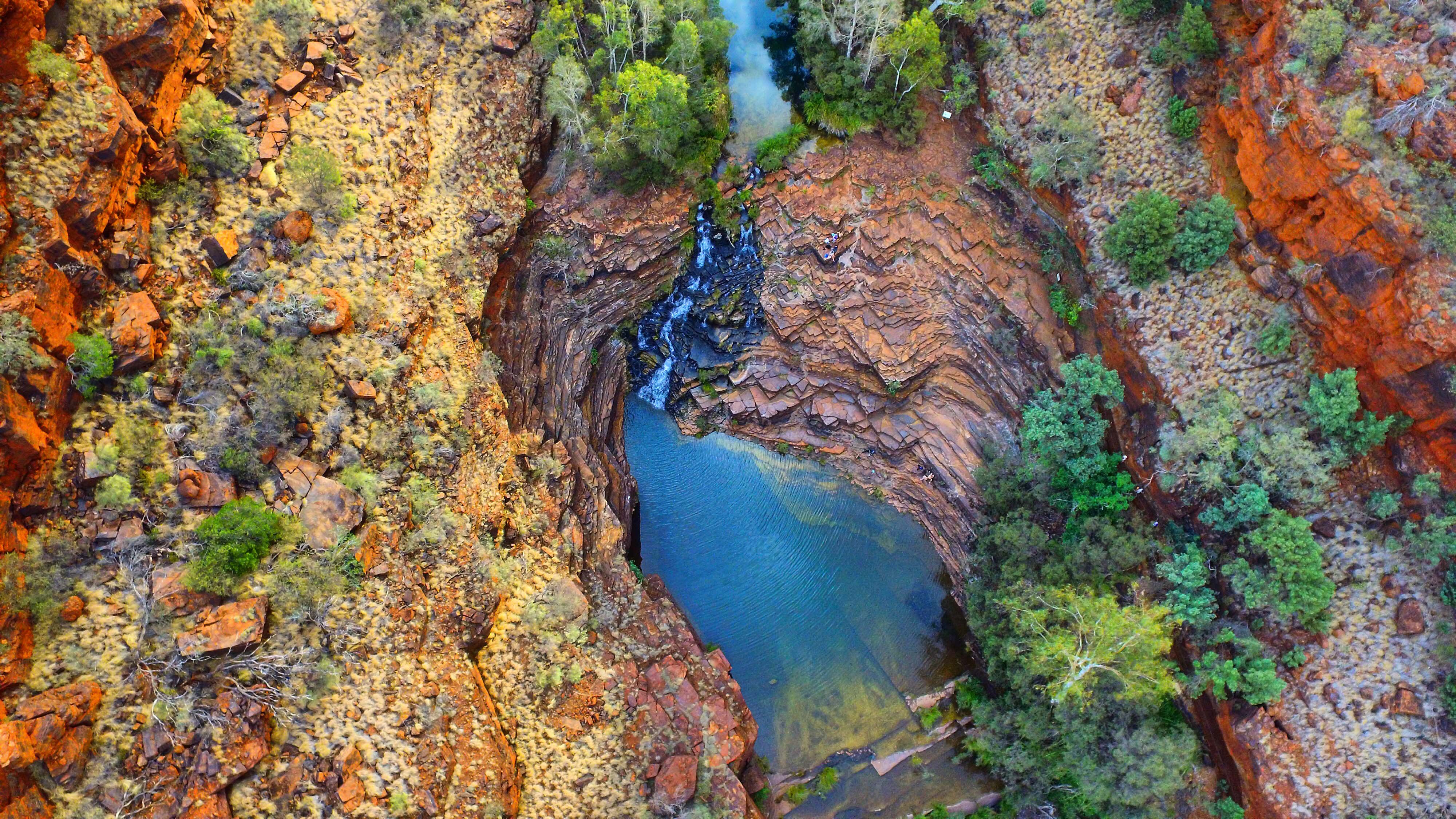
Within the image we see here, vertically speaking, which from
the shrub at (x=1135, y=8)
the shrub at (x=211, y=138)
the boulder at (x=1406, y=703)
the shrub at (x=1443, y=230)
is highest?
the shrub at (x=211, y=138)

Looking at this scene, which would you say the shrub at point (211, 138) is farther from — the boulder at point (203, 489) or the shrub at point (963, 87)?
the shrub at point (963, 87)

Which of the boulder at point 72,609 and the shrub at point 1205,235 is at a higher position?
the boulder at point 72,609

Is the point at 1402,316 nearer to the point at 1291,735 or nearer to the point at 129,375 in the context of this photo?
the point at 1291,735

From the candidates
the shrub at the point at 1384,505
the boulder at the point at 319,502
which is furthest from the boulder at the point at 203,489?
the shrub at the point at 1384,505

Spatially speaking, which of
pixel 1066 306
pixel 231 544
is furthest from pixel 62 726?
pixel 1066 306

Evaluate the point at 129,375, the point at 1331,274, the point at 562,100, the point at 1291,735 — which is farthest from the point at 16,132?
the point at 1291,735

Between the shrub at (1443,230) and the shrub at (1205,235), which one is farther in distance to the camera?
the shrub at (1205,235)

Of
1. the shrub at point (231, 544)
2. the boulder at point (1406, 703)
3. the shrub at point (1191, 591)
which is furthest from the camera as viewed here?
the shrub at point (1191, 591)
